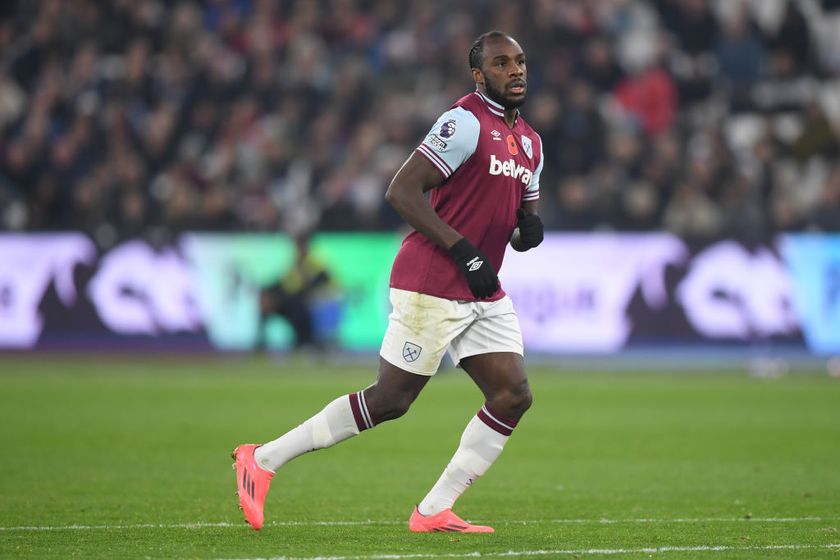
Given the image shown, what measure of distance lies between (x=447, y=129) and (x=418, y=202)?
0.42 metres

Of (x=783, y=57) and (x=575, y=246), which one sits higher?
(x=783, y=57)

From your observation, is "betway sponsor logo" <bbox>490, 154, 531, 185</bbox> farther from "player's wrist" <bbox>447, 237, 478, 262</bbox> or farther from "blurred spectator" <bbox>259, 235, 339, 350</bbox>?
"blurred spectator" <bbox>259, 235, 339, 350</bbox>

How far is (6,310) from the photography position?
20.4m

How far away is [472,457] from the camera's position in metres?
7.64

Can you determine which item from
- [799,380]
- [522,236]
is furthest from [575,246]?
[522,236]

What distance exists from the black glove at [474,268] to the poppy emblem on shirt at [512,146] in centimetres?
68

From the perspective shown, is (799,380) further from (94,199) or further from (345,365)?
(94,199)

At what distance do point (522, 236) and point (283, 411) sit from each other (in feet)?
23.1

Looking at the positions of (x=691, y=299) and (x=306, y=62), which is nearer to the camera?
(x=691, y=299)

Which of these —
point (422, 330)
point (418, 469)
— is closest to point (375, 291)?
point (418, 469)

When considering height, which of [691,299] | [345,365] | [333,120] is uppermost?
[333,120]

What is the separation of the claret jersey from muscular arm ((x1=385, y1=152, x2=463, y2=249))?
0.25 feet

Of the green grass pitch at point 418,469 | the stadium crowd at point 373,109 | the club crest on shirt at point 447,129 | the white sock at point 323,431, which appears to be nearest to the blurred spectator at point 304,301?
the stadium crowd at point 373,109

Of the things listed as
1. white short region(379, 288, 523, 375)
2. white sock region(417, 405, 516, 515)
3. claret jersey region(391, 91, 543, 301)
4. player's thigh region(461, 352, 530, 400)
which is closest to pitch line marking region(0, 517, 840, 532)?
white sock region(417, 405, 516, 515)
